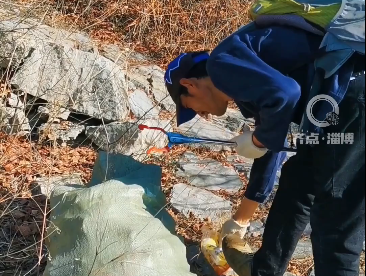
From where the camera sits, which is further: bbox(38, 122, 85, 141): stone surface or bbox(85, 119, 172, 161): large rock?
bbox(38, 122, 85, 141): stone surface

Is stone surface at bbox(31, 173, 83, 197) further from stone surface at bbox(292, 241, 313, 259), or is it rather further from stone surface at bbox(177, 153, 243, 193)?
stone surface at bbox(292, 241, 313, 259)

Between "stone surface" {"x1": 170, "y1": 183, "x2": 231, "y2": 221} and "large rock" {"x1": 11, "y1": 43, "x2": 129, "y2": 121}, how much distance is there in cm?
84

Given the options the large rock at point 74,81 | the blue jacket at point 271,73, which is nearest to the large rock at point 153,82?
the large rock at point 74,81

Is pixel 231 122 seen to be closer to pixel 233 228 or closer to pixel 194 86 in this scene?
pixel 233 228

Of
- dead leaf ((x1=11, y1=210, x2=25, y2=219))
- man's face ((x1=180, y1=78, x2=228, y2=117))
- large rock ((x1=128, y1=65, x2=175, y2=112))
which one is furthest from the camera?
large rock ((x1=128, y1=65, x2=175, y2=112))

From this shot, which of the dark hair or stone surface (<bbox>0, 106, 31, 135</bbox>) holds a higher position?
the dark hair

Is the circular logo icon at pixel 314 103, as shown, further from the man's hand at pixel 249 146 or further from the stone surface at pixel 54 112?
the stone surface at pixel 54 112

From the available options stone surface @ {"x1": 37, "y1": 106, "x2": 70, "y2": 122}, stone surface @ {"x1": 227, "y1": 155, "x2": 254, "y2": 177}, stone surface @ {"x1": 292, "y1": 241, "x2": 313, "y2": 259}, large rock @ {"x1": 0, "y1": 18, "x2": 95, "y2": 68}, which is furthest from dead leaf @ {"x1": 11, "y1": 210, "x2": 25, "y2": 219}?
stone surface @ {"x1": 227, "y1": 155, "x2": 254, "y2": 177}

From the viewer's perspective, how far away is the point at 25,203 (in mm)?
3223

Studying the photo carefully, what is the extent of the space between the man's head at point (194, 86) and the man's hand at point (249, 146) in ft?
0.53

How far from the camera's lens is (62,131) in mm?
3918

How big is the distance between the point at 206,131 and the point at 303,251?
1530 millimetres

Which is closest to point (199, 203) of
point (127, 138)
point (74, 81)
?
point (127, 138)

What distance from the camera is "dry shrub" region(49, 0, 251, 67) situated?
5.81 m
